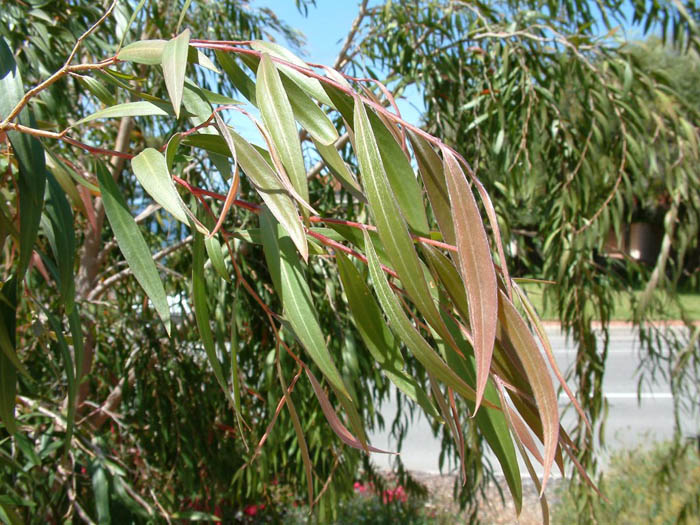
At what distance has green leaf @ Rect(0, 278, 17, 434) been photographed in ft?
1.82

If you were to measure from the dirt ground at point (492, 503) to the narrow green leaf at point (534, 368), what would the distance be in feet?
9.63

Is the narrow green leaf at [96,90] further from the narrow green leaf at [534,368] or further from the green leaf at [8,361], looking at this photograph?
the narrow green leaf at [534,368]

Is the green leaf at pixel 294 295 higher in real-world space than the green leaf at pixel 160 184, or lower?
lower

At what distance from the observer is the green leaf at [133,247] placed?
0.48 m

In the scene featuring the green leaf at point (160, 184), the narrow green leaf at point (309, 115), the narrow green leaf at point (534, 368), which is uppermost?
the narrow green leaf at point (309, 115)

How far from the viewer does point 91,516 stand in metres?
1.22

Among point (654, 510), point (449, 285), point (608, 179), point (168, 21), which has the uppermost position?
point (168, 21)

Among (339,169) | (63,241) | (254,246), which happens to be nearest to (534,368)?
(339,169)

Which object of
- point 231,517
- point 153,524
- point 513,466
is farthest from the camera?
point 231,517

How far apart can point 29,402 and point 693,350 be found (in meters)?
1.51

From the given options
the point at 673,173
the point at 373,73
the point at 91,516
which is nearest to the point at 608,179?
the point at 673,173

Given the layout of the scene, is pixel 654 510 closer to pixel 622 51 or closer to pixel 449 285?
pixel 622 51

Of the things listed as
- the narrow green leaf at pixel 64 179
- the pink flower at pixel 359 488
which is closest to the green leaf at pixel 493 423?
the narrow green leaf at pixel 64 179

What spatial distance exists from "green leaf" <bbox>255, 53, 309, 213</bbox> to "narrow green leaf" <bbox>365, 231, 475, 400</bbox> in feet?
0.20
